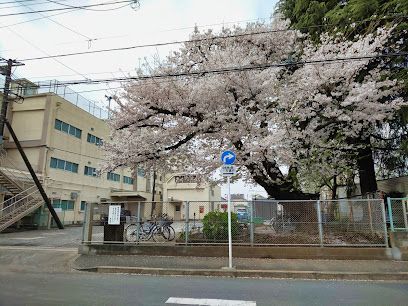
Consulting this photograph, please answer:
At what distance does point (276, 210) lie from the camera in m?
12.5

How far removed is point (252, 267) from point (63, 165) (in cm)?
2559

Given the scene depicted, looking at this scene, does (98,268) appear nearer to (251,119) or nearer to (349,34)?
(251,119)

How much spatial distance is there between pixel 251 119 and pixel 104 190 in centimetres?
2852

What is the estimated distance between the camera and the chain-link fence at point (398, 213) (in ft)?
37.6

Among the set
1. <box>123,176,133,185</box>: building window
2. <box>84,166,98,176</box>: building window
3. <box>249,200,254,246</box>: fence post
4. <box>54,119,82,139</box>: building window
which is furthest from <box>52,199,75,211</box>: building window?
<box>249,200,254,246</box>: fence post

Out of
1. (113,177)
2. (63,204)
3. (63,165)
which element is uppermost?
(113,177)

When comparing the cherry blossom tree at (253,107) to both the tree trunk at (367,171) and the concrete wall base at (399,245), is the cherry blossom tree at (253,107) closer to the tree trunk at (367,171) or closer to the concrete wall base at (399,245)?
the tree trunk at (367,171)

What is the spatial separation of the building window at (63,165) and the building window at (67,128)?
2.77 metres

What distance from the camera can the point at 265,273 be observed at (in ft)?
31.9

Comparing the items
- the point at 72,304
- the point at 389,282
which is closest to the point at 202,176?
the point at 389,282

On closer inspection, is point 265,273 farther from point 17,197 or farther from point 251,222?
point 17,197

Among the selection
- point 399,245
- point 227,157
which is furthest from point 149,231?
point 399,245

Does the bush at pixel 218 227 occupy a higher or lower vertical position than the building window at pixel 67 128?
lower

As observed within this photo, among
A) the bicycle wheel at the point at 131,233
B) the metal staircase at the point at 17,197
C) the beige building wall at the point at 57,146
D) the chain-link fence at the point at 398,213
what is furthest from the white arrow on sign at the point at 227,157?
the metal staircase at the point at 17,197
